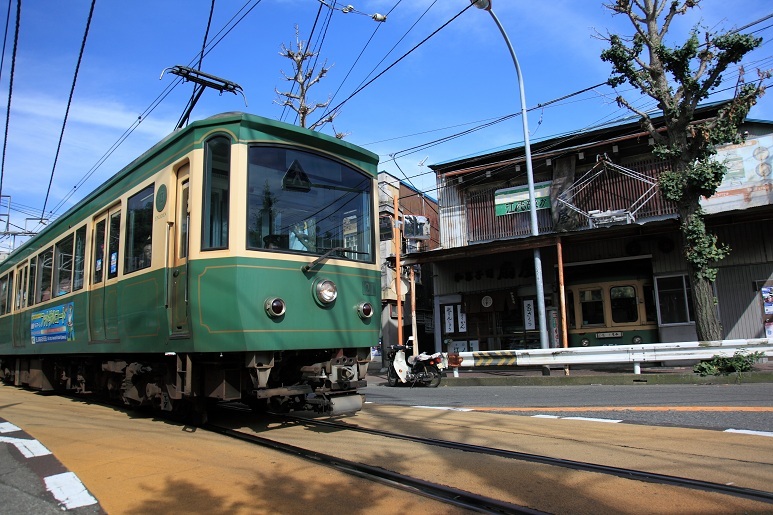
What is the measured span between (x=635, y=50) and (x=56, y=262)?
13137 millimetres

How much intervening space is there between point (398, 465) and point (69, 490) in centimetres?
265

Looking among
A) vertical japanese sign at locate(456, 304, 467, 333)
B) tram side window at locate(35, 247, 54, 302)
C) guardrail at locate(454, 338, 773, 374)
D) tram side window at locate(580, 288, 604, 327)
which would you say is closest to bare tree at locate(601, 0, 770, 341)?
guardrail at locate(454, 338, 773, 374)

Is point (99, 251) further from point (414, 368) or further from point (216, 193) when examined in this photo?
point (414, 368)

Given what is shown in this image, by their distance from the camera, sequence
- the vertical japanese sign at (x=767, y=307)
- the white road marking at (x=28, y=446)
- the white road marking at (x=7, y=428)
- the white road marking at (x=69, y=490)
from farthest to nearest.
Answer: the vertical japanese sign at (x=767, y=307)
the white road marking at (x=7, y=428)
the white road marking at (x=28, y=446)
the white road marking at (x=69, y=490)

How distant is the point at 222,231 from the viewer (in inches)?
231

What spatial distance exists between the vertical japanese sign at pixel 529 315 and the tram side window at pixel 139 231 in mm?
13718

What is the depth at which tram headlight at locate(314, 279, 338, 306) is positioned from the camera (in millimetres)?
6203

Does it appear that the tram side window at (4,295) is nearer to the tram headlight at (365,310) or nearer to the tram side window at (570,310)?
the tram headlight at (365,310)

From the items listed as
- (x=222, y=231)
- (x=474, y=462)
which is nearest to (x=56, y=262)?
(x=222, y=231)

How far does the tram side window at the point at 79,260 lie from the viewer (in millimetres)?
8820

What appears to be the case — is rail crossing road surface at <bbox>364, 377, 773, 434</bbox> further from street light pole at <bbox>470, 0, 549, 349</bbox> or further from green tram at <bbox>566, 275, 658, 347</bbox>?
green tram at <bbox>566, 275, 658, 347</bbox>

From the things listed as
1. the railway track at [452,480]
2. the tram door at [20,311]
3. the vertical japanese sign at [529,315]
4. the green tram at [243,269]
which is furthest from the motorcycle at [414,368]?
the tram door at [20,311]

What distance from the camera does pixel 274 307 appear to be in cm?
579

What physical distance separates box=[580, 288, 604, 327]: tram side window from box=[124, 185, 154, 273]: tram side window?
45.7ft
